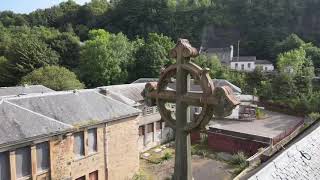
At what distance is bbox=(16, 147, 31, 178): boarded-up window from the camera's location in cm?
1572

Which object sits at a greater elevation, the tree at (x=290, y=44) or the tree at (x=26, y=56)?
the tree at (x=290, y=44)

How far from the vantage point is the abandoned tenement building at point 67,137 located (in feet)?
51.6

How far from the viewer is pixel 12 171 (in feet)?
50.3

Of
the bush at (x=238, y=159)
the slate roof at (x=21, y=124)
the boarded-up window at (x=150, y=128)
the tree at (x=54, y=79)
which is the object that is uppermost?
the tree at (x=54, y=79)

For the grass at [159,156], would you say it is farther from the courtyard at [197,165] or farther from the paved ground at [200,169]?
the paved ground at [200,169]

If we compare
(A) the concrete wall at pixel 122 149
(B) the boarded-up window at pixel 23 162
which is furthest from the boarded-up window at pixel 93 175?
(B) the boarded-up window at pixel 23 162

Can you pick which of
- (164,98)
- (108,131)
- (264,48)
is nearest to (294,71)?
(264,48)

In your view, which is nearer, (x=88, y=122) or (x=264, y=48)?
(x=88, y=122)

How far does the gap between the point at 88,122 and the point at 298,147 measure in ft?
47.0

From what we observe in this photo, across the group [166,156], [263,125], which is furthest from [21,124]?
[263,125]

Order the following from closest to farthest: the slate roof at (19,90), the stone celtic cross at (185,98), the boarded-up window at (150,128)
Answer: the stone celtic cross at (185,98), the boarded-up window at (150,128), the slate roof at (19,90)

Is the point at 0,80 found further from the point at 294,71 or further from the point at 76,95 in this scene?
the point at 294,71

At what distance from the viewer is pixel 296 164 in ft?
19.6

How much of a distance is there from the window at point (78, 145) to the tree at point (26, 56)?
32660 mm
